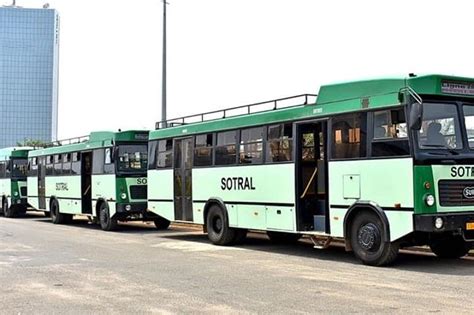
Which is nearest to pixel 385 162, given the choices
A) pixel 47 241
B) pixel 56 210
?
pixel 47 241

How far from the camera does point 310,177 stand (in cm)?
1318

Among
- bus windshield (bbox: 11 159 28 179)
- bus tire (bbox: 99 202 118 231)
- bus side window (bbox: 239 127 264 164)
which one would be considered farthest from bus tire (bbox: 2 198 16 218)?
bus side window (bbox: 239 127 264 164)

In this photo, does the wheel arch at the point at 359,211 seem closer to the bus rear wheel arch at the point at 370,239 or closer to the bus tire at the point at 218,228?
the bus rear wheel arch at the point at 370,239

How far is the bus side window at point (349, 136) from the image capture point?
1156 centimetres

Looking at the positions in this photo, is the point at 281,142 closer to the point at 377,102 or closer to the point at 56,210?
the point at 377,102

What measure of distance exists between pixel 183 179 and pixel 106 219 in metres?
5.45

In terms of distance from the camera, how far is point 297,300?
8227 mm

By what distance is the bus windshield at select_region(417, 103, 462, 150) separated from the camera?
10.8 metres

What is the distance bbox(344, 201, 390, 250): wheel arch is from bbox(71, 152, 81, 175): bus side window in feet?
46.4

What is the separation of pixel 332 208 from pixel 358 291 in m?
3.50

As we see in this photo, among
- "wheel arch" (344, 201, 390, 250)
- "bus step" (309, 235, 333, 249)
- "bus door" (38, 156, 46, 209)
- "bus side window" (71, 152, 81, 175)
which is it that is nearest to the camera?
"wheel arch" (344, 201, 390, 250)

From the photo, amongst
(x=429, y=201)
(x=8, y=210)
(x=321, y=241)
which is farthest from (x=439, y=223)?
(x=8, y=210)

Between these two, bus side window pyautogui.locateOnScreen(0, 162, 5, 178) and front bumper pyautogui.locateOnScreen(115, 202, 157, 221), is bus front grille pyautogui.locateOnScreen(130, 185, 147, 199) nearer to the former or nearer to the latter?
front bumper pyautogui.locateOnScreen(115, 202, 157, 221)

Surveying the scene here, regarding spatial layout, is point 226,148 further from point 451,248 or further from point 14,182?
point 14,182
